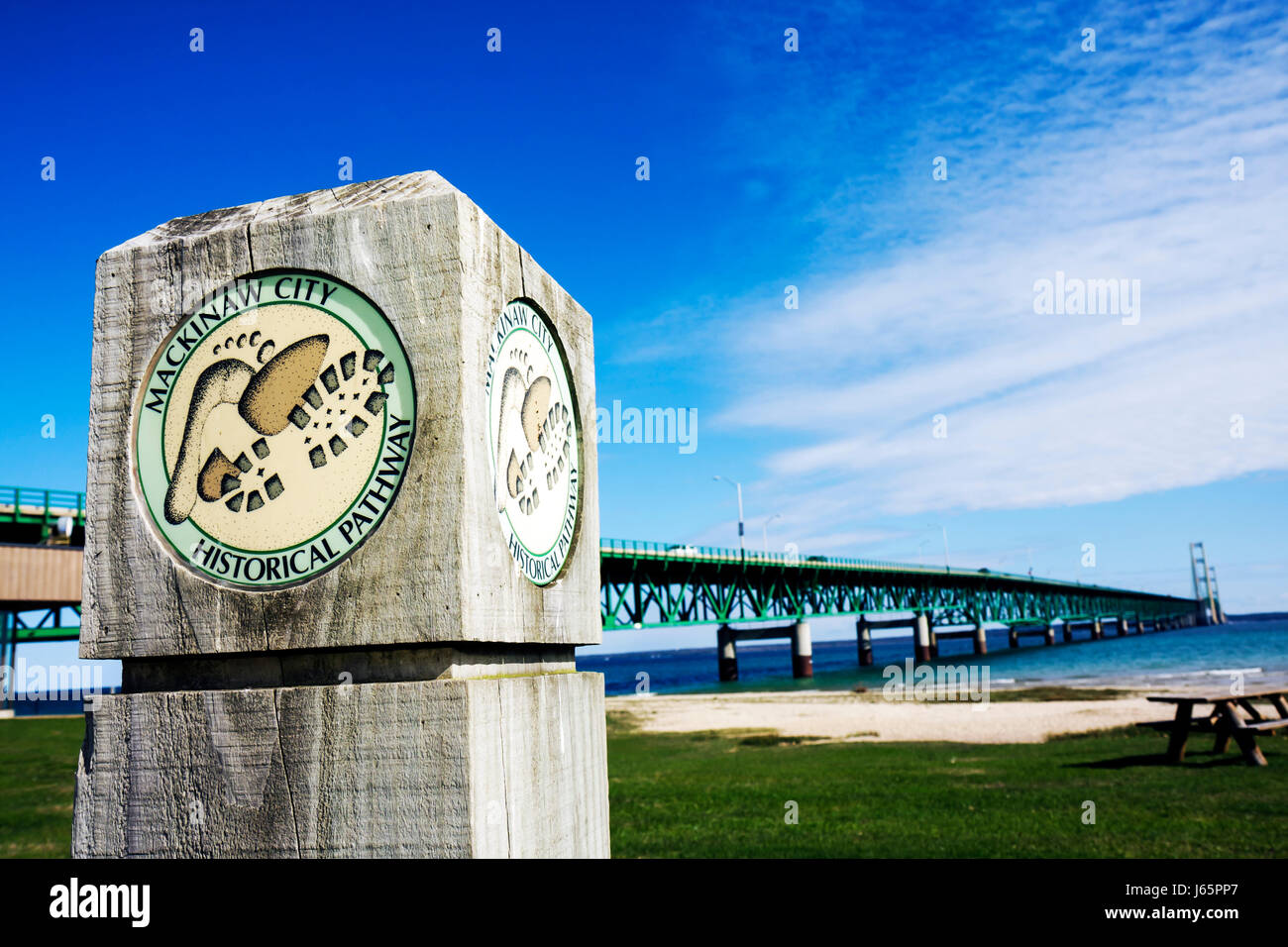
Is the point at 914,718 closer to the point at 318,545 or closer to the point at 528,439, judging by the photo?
the point at 528,439

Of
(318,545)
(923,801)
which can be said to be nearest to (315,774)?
(318,545)

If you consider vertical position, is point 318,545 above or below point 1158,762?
above

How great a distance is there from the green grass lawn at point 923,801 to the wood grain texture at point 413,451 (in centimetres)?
730

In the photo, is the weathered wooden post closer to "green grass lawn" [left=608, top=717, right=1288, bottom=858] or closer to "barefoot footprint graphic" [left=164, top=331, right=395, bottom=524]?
"barefoot footprint graphic" [left=164, top=331, right=395, bottom=524]

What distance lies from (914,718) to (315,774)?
26033mm

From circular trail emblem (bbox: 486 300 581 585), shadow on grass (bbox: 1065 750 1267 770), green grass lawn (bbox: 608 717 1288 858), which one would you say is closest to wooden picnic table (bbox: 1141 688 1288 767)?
shadow on grass (bbox: 1065 750 1267 770)

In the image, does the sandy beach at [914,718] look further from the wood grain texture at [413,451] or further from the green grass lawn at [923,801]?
the wood grain texture at [413,451]

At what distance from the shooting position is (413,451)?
1.91 metres

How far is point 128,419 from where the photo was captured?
209 cm

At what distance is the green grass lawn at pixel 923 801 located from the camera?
8680mm

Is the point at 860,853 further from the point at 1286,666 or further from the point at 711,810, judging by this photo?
the point at 1286,666

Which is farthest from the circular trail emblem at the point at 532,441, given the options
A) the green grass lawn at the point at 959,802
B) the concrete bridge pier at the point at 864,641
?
the concrete bridge pier at the point at 864,641

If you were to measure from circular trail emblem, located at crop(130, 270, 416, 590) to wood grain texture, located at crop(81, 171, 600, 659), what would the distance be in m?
0.04

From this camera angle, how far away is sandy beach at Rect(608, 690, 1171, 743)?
21.0 metres
